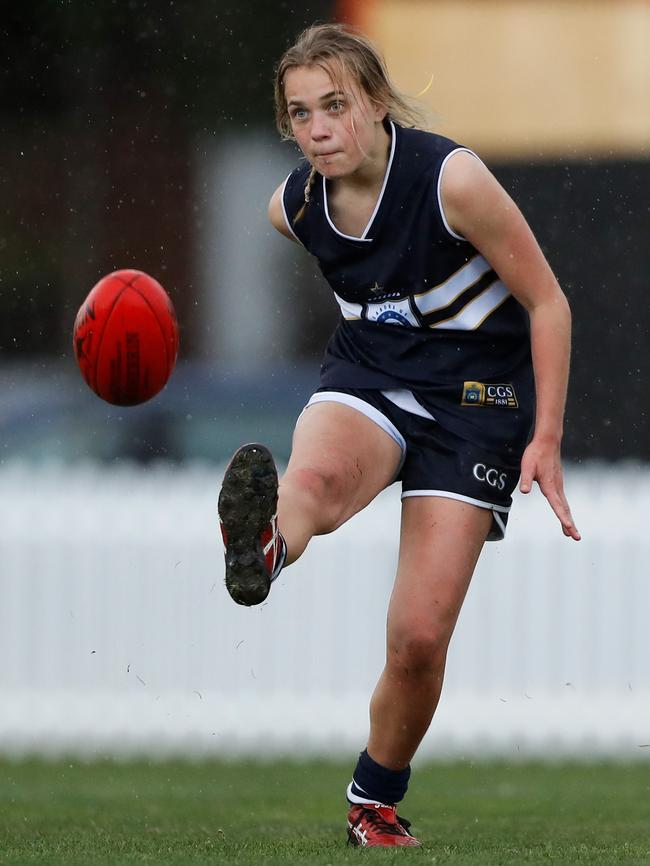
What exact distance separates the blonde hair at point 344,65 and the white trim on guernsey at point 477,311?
0.51m

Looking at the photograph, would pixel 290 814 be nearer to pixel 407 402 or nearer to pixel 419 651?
pixel 419 651

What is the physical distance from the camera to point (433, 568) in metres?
4.69

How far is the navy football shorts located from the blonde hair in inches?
22.5

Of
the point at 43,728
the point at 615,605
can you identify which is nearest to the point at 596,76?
the point at 615,605

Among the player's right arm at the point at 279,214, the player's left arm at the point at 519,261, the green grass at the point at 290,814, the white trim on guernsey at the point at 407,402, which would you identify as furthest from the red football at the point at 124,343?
the green grass at the point at 290,814

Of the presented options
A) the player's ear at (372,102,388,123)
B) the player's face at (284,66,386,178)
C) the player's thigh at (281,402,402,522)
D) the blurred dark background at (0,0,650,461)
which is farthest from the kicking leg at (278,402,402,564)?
the blurred dark background at (0,0,650,461)

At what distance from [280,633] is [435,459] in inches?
168

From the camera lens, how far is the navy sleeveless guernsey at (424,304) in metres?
4.81

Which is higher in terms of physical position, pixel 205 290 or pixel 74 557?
pixel 205 290

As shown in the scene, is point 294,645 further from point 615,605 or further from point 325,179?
point 325,179

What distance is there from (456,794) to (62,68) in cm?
1228

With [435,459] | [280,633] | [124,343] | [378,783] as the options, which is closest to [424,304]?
[435,459]

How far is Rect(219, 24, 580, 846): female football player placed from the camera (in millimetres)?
4691

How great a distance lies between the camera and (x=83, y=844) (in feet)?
15.9
